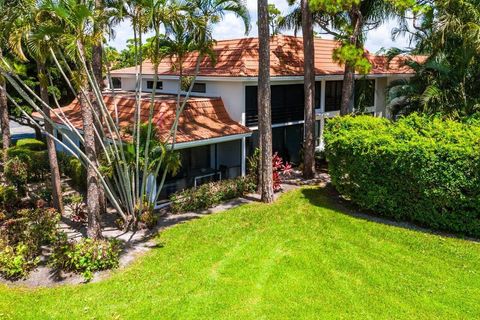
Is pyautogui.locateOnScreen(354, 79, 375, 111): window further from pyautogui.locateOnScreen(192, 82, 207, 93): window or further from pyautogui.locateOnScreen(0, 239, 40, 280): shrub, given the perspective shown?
pyautogui.locateOnScreen(0, 239, 40, 280): shrub

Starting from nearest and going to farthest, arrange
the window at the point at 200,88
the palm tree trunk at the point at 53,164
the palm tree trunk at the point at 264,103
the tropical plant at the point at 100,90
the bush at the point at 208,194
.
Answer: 1. the tropical plant at the point at 100,90
2. the palm tree trunk at the point at 53,164
3. the palm tree trunk at the point at 264,103
4. the bush at the point at 208,194
5. the window at the point at 200,88

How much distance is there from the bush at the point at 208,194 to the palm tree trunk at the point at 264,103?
146 cm

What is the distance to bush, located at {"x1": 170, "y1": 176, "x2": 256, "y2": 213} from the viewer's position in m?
16.2

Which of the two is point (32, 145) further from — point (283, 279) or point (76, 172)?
point (283, 279)

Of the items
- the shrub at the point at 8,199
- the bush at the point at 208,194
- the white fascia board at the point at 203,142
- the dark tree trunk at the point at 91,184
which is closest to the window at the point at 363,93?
the white fascia board at the point at 203,142

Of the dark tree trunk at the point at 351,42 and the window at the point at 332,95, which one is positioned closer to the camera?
the dark tree trunk at the point at 351,42

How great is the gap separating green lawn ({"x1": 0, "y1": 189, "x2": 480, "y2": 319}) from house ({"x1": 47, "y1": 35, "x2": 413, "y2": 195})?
5144mm

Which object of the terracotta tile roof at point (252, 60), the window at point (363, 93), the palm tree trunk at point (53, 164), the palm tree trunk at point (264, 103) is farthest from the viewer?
the window at point (363, 93)

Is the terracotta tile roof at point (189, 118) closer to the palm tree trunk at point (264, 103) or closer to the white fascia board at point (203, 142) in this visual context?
the white fascia board at point (203, 142)

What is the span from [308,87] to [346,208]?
636 cm

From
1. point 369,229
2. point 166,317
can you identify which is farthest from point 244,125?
point 166,317

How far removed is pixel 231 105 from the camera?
19938 mm

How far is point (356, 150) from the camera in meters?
15.0

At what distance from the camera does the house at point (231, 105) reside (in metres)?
18.1
